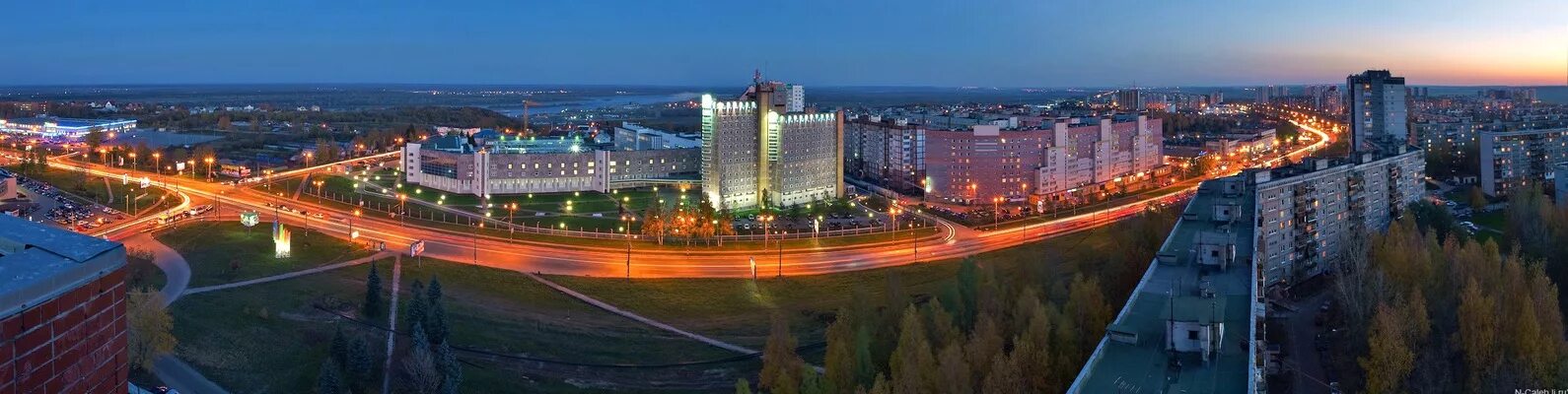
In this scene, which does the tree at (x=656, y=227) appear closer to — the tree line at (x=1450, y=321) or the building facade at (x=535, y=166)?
the building facade at (x=535, y=166)

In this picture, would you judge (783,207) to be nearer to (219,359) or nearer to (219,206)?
(219,206)

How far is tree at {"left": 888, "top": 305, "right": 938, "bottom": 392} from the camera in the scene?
14.3 metres

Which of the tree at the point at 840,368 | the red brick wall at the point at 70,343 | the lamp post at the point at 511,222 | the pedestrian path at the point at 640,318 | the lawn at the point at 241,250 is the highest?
the red brick wall at the point at 70,343

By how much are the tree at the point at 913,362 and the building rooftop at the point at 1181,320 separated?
2453 mm

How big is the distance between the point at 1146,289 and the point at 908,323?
3.90m

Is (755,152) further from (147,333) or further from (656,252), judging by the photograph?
(147,333)

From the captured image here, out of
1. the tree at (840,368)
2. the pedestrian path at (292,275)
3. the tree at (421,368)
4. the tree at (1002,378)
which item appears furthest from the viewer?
the pedestrian path at (292,275)

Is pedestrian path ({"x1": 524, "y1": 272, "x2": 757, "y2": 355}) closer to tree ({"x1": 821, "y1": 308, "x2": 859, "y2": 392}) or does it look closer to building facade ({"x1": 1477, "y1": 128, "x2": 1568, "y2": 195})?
tree ({"x1": 821, "y1": 308, "x2": 859, "y2": 392})

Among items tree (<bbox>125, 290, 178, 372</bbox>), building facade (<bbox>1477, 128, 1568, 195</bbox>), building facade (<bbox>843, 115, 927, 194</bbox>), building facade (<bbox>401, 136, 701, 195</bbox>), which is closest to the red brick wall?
tree (<bbox>125, 290, 178, 372</bbox>)

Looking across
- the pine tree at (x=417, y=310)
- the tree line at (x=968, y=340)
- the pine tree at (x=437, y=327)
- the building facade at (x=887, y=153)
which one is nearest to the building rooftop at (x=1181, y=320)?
the tree line at (x=968, y=340)

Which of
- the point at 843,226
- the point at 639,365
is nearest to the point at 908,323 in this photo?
the point at 639,365

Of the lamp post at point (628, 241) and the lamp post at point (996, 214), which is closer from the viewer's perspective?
the lamp post at point (628, 241)

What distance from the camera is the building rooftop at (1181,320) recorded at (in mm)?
12070

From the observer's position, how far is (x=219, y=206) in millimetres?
37250
